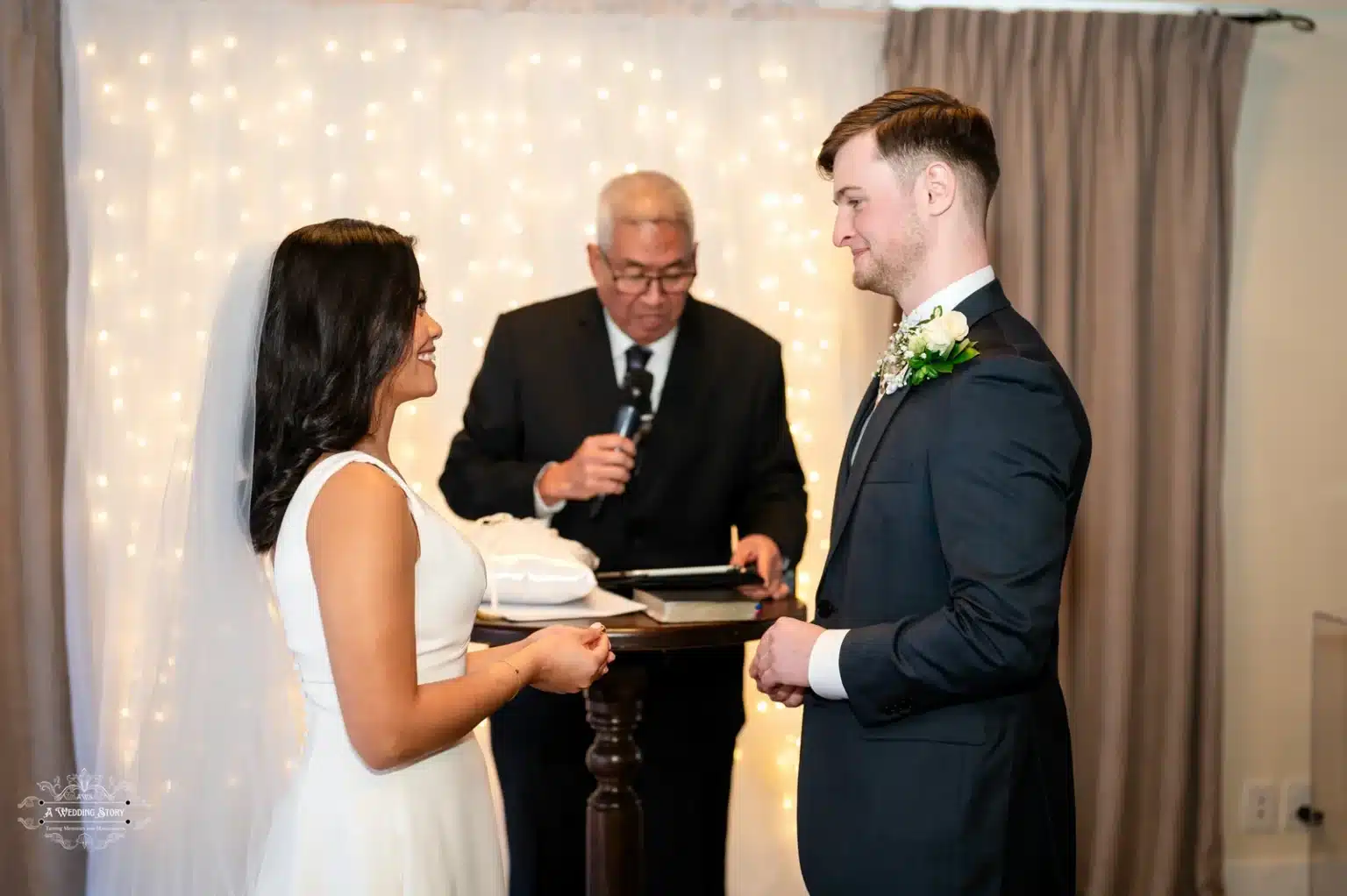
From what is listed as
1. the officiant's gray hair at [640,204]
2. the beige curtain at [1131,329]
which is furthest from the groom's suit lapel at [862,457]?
the beige curtain at [1131,329]

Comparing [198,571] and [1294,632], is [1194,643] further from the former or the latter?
[198,571]

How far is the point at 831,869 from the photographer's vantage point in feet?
6.17

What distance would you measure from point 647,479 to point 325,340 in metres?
1.76

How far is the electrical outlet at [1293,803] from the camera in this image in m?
3.96

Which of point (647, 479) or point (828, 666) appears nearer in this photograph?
point (828, 666)

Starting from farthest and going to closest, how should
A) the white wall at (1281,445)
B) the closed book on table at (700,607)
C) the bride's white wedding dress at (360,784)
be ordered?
→ the white wall at (1281,445)
the closed book on table at (700,607)
the bride's white wedding dress at (360,784)

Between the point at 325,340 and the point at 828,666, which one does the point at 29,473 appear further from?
the point at 828,666

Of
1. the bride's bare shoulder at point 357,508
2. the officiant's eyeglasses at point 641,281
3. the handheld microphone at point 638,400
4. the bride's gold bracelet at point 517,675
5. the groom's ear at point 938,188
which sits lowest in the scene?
the bride's gold bracelet at point 517,675

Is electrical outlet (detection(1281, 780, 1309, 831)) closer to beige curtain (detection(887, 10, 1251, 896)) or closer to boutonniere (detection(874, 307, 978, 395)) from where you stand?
beige curtain (detection(887, 10, 1251, 896))

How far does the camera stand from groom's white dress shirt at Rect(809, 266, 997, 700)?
1834 millimetres

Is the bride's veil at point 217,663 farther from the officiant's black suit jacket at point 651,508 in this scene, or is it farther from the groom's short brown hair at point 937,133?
the officiant's black suit jacket at point 651,508

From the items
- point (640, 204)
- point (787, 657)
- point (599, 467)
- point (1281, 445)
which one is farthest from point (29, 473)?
point (1281, 445)

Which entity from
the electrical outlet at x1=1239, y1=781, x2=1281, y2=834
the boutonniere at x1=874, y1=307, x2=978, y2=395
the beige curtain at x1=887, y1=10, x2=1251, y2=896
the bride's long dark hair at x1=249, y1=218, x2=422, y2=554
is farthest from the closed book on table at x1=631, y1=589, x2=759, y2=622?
the electrical outlet at x1=1239, y1=781, x2=1281, y2=834

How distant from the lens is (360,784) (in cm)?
178
